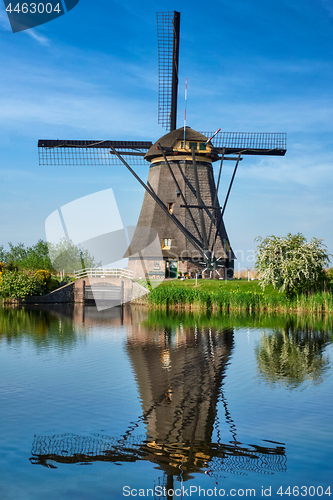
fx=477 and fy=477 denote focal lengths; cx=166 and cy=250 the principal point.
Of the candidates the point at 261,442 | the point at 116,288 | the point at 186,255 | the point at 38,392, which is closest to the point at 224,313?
the point at 186,255

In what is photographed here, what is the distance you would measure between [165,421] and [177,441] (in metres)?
0.88

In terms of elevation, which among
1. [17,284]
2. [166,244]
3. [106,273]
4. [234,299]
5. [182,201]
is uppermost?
[182,201]

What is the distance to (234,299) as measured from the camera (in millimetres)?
26922

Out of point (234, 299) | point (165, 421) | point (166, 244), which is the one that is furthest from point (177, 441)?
point (166, 244)

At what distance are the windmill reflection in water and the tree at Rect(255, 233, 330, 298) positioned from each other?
16786mm

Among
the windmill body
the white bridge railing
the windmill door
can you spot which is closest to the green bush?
the white bridge railing

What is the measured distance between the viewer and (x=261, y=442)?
6.64 meters

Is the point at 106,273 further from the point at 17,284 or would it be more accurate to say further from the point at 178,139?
the point at 178,139

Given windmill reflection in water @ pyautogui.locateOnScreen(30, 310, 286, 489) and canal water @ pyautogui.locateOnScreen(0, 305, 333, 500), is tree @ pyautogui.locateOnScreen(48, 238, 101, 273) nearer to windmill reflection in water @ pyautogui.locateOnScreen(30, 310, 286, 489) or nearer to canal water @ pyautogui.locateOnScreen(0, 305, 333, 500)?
canal water @ pyautogui.locateOnScreen(0, 305, 333, 500)

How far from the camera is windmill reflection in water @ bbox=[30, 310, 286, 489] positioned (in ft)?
19.5

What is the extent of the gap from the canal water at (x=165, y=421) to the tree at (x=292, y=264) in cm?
1202

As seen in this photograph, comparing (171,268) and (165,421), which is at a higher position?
(171,268)

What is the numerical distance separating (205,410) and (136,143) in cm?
2880

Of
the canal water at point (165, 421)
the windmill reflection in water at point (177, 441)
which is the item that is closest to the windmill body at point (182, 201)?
the canal water at point (165, 421)
